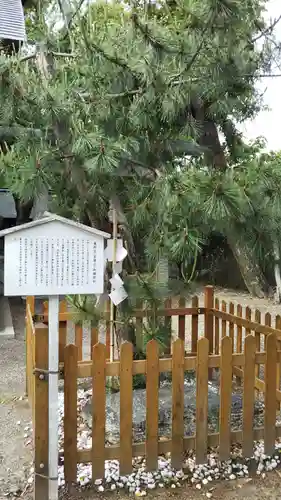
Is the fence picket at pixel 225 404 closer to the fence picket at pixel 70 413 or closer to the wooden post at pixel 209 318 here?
the fence picket at pixel 70 413

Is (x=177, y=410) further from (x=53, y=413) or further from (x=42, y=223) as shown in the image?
(x=42, y=223)

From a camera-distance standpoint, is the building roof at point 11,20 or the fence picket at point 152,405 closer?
the fence picket at point 152,405

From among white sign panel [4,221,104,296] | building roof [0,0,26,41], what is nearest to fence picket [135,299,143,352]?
white sign panel [4,221,104,296]

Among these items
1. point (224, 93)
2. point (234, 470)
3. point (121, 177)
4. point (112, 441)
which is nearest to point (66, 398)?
point (112, 441)

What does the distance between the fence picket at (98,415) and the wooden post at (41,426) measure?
28 cm

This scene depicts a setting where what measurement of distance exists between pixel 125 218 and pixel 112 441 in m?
1.62

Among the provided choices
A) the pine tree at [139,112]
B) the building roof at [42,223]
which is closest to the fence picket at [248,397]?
the pine tree at [139,112]

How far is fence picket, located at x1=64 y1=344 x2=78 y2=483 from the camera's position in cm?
269

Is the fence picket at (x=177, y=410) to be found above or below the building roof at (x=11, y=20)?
below

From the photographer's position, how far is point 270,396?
10.3 ft

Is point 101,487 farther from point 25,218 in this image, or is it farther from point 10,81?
point 25,218

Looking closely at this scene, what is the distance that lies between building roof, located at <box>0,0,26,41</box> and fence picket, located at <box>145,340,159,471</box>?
17.3 ft

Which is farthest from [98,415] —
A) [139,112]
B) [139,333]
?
[139,112]

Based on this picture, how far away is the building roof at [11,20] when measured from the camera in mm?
6496
